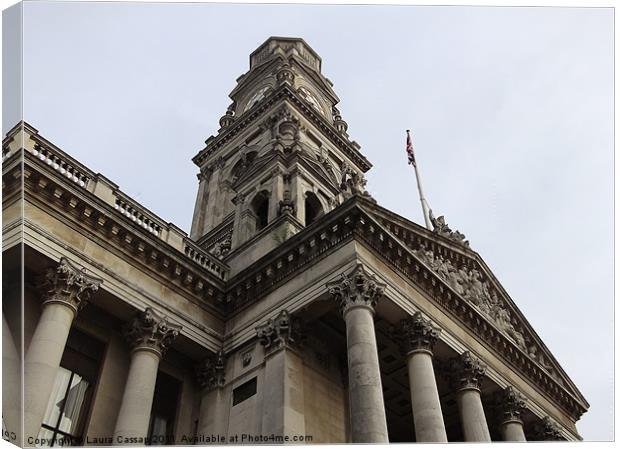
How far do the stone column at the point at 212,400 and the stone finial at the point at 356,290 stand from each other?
5.50m

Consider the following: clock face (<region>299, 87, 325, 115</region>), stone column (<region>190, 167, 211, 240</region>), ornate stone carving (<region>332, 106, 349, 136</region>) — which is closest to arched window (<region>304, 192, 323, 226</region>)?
stone column (<region>190, 167, 211, 240</region>)

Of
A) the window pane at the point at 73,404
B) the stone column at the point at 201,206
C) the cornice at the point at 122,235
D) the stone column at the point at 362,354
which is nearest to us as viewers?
the stone column at the point at 362,354

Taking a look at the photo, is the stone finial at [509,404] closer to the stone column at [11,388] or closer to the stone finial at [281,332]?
the stone finial at [281,332]

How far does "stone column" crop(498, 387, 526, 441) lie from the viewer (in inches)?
967

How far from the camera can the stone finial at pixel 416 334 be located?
20828mm

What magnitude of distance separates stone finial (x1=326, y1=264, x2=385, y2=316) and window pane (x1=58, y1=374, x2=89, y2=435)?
8.55 m

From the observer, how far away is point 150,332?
2044 centimetres

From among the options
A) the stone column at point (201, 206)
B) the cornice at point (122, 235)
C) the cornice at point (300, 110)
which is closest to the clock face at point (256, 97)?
the cornice at point (300, 110)

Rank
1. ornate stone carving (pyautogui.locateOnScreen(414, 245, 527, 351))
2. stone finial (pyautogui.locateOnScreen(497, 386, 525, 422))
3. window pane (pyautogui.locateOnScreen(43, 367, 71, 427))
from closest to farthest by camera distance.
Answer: window pane (pyautogui.locateOnScreen(43, 367, 71, 427)) → stone finial (pyautogui.locateOnScreen(497, 386, 525, 422)) → ornate stone carving (pyautogui.locateOnScreen(414, 245, 527, 351))

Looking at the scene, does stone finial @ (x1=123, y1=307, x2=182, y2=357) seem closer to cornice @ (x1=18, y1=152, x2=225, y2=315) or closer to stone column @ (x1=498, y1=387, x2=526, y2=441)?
cornice @ (x1=18, y1=152, x2=225, y2=315)

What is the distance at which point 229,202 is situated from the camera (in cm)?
4241

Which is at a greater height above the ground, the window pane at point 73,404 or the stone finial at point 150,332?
the stone finial at point 150,332

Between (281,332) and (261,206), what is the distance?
11808 mm

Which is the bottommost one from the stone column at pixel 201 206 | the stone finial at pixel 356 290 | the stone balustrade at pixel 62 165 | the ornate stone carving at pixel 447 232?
the stone finial at pixel 356 290
